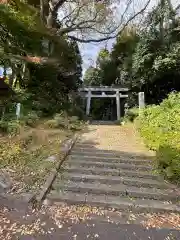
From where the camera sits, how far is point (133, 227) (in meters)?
4.18

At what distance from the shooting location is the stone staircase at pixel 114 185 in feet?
16.0

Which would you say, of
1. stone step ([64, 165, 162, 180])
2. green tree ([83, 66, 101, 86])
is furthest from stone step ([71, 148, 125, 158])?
green tree ([83, 66, 101, 86])

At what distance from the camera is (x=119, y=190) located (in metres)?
5.29

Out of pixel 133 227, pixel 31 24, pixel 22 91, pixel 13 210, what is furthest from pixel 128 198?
pixel 31 24

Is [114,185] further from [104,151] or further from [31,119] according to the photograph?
[31,119]

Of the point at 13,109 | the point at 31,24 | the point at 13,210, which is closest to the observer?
the point at 13,210

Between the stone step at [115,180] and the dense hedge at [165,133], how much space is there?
356mm

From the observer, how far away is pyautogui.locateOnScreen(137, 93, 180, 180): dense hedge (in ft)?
19.1

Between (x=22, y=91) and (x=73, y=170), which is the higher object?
(x=22, y=91)

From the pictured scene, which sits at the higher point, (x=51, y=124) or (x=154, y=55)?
(x=154, y=55)

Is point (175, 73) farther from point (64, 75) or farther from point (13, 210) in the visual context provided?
point (13, 210)

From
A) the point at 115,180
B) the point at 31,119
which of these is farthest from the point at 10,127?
the point at 115,180

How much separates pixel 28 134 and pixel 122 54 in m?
12.1

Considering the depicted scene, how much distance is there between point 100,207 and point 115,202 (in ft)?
0.97
